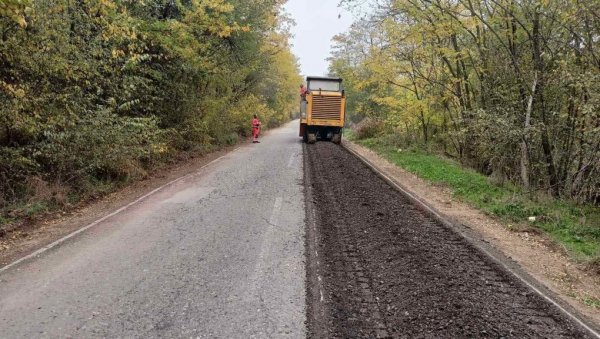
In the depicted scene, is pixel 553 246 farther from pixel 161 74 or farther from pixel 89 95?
pixel 161 74

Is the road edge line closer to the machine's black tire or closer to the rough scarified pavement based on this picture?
the rough scarified pavement

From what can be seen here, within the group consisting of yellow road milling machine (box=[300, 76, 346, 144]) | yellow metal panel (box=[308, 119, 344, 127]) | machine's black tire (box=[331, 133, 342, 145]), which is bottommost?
machine's black tire (box=[331, 133, 342, 145])

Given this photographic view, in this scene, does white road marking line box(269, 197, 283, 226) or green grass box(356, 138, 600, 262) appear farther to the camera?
white road marking line box(269, 197, 283, 226)

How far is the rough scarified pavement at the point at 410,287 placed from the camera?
4.07 meters

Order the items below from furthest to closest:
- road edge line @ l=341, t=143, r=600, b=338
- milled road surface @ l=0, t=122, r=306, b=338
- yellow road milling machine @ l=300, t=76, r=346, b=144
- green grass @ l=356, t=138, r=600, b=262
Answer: yellow road milling machine @ l=300, t=76, r=346, b=144 < green grass @ l=356, t=138, r=600, b=262 < road edge line @ l=341, t=143, r=600, b=338 < milled road surface @ l=0, t=122, r=306, b=338

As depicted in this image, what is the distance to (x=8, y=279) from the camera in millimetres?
5016

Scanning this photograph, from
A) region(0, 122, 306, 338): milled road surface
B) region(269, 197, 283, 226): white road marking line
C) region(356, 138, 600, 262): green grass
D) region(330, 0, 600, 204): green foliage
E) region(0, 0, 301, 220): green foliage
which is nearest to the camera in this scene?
region(0, 122, 306, 338): milled road surface

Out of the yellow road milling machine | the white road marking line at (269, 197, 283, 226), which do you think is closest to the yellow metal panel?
the yellow road milling machine

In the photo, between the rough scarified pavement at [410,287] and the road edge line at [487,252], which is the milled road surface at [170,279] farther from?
the road edge line at [487,252]

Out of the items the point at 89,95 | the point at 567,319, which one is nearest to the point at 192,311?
the point at 567,319

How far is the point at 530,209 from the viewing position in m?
8.80

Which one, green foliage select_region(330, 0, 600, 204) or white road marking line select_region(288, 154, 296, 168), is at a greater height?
green foliage select_region(330, 0, 600, 204)

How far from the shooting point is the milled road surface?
13.2 feet

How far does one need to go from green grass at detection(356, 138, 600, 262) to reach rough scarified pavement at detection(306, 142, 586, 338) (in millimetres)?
1931
